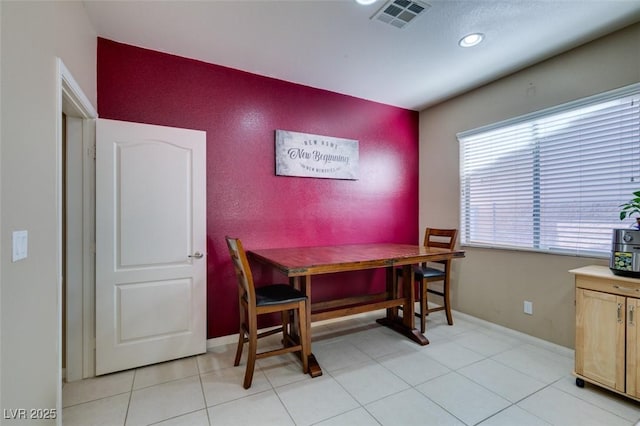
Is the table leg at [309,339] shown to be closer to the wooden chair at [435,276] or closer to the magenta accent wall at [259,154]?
the magenta accent wall at [259,154]

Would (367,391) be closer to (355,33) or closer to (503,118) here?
(355,33)

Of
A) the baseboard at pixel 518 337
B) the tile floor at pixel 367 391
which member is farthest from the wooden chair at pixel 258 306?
the baseboard at pixel 518 337

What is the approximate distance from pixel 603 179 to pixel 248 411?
3257 millimetres

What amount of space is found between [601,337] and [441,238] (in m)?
1.86

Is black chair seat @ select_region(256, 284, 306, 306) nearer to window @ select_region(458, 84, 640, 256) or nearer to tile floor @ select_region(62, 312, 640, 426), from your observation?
tile floor @ select_region(62, 312, 640, 426)

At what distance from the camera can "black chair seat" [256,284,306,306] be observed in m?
2.20

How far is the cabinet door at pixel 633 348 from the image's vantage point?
72.8 inches

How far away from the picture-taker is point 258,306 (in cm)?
213

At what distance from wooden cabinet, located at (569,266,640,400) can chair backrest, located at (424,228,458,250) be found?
4.02ft

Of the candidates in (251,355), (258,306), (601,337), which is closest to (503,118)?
(601,337)

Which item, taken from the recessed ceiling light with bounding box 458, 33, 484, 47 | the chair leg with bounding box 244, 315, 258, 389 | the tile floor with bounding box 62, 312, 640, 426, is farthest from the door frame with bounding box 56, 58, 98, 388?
the recessed ceiling light with bounding box 458, 33, 484, 47

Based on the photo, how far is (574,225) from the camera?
2561mm

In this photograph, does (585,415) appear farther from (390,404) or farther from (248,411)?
(248,411)

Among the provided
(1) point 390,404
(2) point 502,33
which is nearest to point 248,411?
(1) point 390,404
